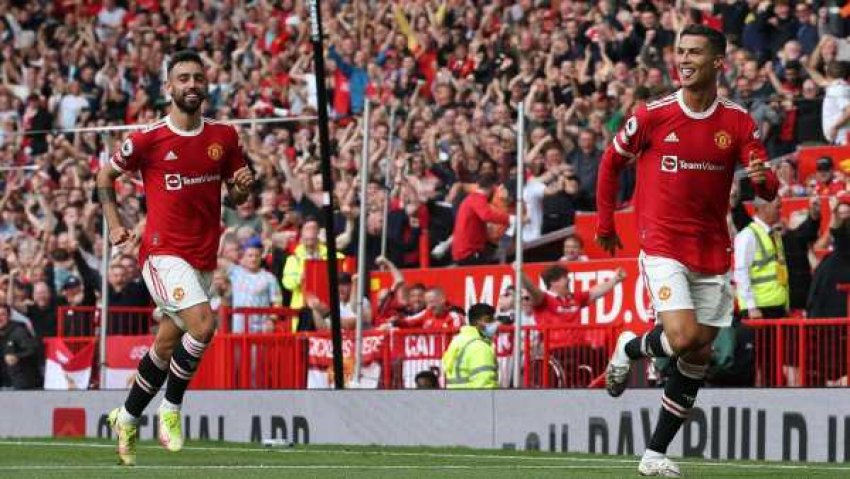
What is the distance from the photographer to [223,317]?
20438 mm

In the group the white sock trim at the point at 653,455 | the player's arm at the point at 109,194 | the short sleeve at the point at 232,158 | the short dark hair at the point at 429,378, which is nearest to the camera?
the white sock trim at the point at 653,455

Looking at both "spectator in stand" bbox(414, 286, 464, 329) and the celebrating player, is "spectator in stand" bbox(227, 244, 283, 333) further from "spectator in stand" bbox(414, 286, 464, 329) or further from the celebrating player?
the celebrating player

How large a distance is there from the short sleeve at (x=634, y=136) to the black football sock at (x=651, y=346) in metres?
1.05

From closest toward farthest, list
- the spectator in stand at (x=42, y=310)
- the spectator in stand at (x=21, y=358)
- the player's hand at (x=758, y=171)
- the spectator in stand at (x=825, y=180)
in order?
1. the player's hand at (x=758, y=171)
2. the spectator in stand at (x=825, y=180)
3. the spectator in stand at (x=21, y=358)
4. the spectator in stand at (x=42, y=310)

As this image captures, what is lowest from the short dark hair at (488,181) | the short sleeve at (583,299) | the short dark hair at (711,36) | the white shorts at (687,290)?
the short sleeve at (583,299)

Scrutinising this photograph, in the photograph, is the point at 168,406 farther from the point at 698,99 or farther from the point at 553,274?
the point at 553,274

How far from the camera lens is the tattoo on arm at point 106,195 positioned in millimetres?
12891

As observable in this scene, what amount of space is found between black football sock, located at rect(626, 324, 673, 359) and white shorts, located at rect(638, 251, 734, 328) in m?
0.24

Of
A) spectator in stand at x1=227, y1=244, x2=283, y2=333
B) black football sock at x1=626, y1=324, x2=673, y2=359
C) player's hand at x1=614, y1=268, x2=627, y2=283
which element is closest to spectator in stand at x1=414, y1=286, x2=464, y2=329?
player's hand at x1=614, y1=268, x2=627, y2=283

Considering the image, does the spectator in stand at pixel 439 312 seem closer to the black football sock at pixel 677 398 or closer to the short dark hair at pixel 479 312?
the short dark hair at pixel 479 312

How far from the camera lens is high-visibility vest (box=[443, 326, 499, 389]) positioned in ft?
58.4

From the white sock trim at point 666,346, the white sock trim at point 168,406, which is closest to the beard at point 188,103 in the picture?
the white sock trim at point 168,406

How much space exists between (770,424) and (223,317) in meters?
6.48

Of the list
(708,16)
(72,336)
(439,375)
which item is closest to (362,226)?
(439,375)
